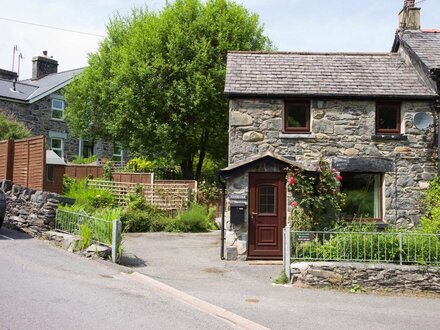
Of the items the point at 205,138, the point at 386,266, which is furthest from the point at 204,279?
the point at 205,138

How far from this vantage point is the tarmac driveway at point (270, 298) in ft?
24.4

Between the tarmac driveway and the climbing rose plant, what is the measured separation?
5.00 feet

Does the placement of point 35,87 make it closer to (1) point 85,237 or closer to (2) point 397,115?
(1) point 85,237

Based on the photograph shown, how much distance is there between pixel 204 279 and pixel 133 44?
1862cm

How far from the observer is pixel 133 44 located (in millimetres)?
25984

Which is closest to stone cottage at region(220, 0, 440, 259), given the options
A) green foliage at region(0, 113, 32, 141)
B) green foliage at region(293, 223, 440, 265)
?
green foliage at region(293, 223, 440, 265)

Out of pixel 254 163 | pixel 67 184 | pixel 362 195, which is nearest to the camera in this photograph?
pixel 254 163

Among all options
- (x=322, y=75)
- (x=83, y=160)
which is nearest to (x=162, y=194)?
(x=322, y=75)

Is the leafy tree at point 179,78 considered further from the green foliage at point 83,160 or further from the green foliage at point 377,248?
the green foliage at point 377,248

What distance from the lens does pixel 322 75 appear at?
14500 mm

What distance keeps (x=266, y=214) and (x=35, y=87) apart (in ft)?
85.2

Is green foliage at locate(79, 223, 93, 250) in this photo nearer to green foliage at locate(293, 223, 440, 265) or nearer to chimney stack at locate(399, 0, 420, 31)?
green foliage at locate(293, 223, 440, 265)

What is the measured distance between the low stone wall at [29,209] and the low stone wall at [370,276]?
8122mm

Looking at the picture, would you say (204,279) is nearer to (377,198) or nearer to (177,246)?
(177,246)
